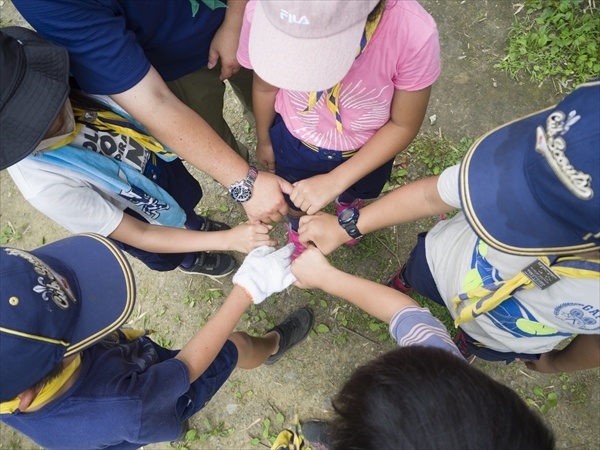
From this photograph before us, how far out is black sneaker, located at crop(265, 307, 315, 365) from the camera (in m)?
2.52

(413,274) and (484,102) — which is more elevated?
(484,102)

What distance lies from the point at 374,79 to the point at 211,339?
1269 millimetres

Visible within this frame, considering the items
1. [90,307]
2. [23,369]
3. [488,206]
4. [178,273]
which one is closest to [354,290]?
[488,206]

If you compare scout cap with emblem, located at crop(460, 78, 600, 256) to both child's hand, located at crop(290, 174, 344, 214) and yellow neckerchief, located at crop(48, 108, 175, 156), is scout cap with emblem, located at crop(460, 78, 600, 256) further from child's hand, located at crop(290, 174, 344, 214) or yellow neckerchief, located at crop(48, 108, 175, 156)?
yellow neckerchief, located at crop(48, 108, 175, 156)

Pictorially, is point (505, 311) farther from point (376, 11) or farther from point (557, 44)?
point (557, 44)

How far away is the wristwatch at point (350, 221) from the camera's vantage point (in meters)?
1.82

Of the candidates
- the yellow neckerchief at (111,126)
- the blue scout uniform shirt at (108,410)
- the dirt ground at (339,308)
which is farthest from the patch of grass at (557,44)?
the blue scout uniform shirt at (108,410)

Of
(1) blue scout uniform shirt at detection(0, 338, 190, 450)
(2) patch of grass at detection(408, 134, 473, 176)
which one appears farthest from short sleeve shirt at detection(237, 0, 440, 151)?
(1) blue scout uniform shirt at detection(0, 338, 190, 450)

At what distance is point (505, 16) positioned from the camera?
9.79ft

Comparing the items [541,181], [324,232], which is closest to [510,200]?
[541,181]

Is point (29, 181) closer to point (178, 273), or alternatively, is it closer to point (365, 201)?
point (178, 273)

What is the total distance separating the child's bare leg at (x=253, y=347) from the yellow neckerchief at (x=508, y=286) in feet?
3.82

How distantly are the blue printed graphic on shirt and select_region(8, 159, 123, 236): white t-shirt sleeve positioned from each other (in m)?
1.43

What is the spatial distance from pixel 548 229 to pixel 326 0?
0.84m
